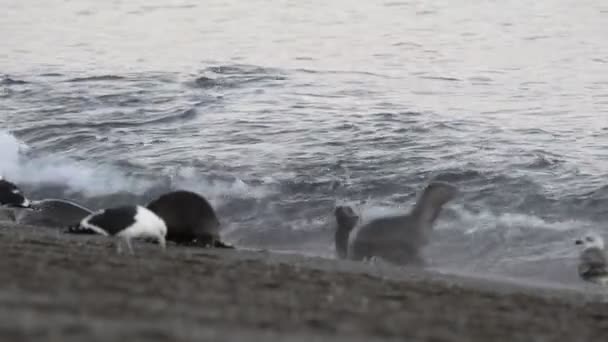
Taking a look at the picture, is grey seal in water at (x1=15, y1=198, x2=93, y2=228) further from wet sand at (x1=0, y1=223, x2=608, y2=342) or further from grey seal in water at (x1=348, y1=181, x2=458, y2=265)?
wet sand at (x1=0, y1=223, x2=608, y2=342)

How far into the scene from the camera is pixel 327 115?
1645 centimetres

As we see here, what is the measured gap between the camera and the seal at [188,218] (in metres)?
9.59

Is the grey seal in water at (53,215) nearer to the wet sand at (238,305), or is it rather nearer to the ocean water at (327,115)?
the ocean water at (327,115)

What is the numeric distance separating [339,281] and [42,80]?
14.9 meters

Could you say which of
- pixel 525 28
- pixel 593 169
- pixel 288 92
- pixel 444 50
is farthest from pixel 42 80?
pixel 593 169

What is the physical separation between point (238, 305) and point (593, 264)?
4.56 meters

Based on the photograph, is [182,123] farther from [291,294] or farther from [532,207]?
[291,294]

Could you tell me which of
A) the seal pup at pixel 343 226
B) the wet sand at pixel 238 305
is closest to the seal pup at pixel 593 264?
the wet sand at pixel 238 305

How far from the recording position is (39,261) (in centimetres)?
657

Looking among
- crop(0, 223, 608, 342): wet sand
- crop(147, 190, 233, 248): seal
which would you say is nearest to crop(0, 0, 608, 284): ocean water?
crop(147, 190, 233, 248): seal

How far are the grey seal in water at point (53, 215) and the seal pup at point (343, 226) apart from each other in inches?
90.3

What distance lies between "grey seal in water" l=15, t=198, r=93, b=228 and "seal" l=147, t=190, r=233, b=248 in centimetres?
130

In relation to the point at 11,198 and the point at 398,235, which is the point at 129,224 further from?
the point at 11,198

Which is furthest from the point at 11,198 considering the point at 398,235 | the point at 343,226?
the point at 398,235
